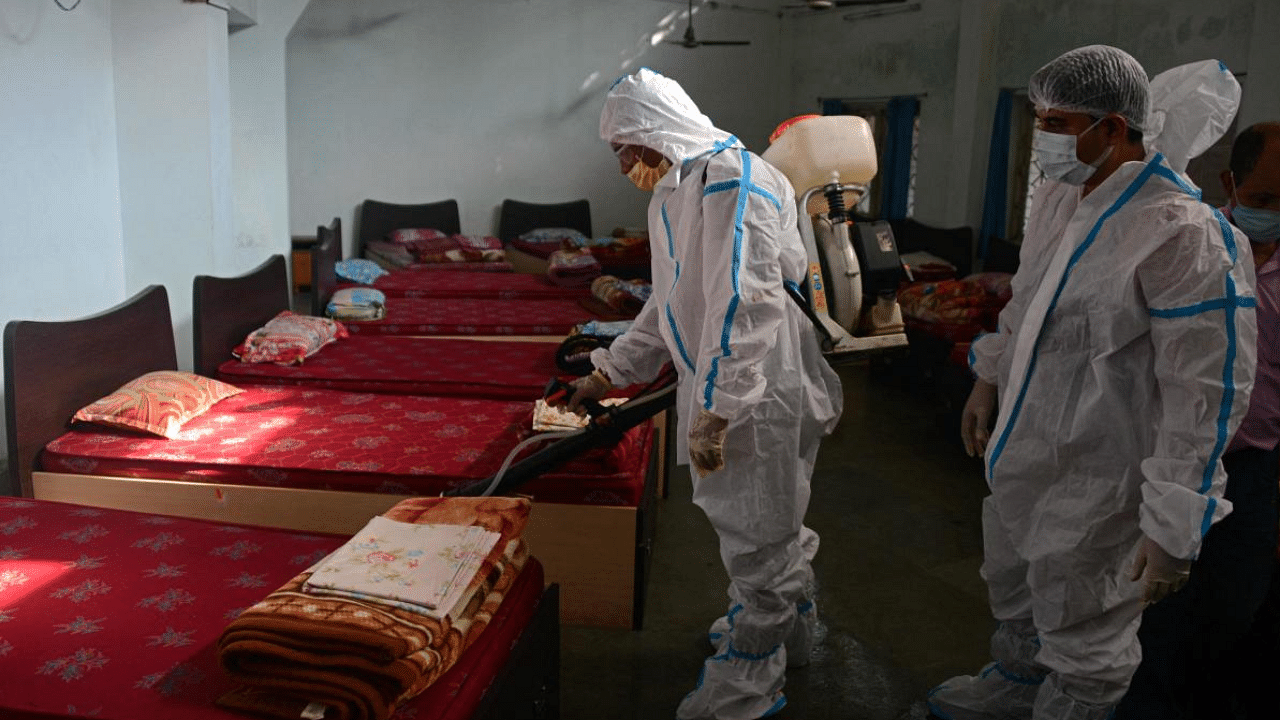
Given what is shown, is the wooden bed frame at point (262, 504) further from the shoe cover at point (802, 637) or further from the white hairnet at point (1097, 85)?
the white hairnet at point (1097, 85)

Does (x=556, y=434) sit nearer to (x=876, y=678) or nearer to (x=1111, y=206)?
(x=876, y=678)

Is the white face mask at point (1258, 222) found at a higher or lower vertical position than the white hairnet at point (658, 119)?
lower

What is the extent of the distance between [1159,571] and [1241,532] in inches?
15.1

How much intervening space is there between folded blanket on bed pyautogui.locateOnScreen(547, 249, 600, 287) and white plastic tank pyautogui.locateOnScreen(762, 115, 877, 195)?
3.58 m

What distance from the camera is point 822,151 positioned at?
2.59 metres

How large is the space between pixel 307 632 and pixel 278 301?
3.39 m

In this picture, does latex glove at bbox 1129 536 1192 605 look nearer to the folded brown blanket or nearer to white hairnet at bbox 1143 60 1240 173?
white hairnet at bbox 1143 60 1240 173

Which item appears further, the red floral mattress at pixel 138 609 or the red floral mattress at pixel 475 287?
the red floral mattress at pixel 475 287

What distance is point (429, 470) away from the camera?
2.87m

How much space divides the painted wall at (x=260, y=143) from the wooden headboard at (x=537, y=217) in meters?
3.04

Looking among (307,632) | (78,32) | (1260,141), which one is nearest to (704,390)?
(307,632)

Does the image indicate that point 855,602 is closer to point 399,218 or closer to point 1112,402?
point 1112,402

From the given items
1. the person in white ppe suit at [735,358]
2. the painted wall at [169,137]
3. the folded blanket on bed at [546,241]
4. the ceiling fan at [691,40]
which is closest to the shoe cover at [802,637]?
the person in white ppe suit at [735,358]

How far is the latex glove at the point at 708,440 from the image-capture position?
7.20 feet
